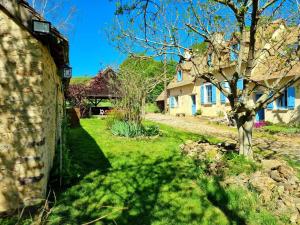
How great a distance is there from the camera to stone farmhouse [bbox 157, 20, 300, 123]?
897 centimetres

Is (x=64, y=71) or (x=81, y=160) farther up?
(x=64, y=71)

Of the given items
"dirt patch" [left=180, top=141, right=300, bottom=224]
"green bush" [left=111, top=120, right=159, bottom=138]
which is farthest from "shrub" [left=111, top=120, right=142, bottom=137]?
"dirt patch" [left=180, top=141, right=300, bottom=224]

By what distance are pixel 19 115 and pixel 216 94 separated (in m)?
18.5

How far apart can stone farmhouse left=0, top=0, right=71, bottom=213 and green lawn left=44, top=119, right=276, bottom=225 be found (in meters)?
0.77

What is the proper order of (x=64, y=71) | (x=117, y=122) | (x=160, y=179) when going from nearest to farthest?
1. (x=160, y=179)
2. (x=64, y=71)
3. (x=117, y=122)

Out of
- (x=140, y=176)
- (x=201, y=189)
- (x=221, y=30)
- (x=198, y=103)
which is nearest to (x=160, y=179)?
(x=140, y=176)

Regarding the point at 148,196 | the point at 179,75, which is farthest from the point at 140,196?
the point at 179,75

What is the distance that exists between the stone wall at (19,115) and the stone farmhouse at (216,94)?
13.6 ft

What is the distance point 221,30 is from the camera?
8141 millimetres

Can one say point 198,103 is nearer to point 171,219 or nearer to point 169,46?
point 169,46

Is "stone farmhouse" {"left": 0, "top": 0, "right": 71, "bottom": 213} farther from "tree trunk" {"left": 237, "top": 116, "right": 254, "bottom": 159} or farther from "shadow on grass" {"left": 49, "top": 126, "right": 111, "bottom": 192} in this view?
"tree trunk" {"left": 237, "top": 116, "right": 254, "bottom": 159}

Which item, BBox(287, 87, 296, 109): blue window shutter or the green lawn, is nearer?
the green lawn

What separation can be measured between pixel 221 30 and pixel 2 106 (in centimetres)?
618

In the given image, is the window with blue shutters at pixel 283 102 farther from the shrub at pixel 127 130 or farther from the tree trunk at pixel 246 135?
the tree trunk at pixel 246 135
